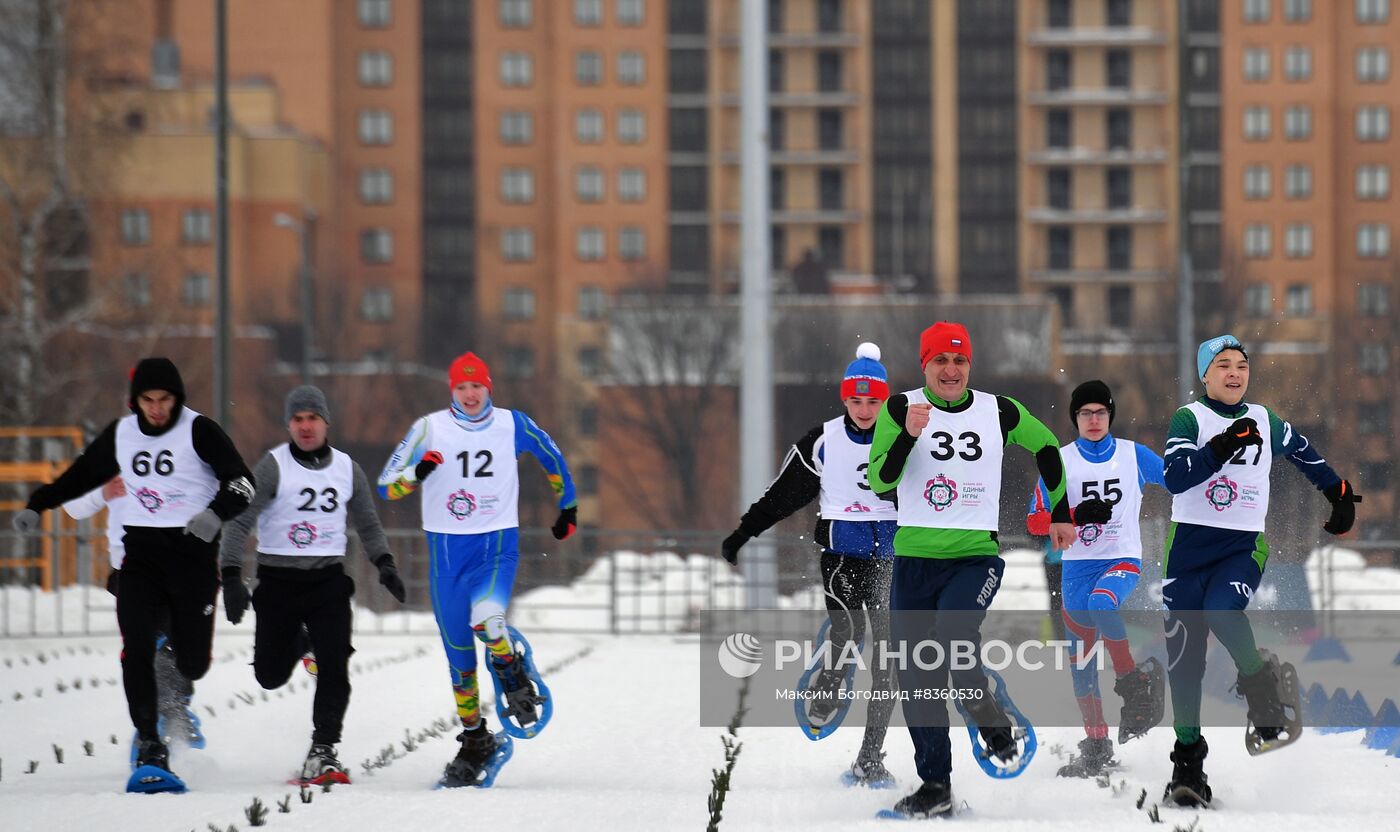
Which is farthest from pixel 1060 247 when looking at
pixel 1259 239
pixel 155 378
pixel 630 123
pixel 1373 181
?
pixel 155 378

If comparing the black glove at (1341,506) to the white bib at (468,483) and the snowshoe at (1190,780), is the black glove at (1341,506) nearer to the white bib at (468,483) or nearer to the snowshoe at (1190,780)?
the snowshoe at (1190,780)

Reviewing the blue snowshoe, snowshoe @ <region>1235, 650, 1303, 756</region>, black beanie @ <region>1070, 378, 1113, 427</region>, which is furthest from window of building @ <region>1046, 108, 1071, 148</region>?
snowshoe @ <region>1235, 650, 1303, 756</region>

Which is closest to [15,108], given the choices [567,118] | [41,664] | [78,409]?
[78,409]

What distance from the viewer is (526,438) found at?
10594mm

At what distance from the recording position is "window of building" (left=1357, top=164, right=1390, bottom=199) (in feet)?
311

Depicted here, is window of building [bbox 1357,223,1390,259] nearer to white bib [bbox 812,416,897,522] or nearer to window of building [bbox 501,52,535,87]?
window of building [bbox 501,52,535,87]

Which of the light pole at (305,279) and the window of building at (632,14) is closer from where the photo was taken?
the light pole at (305,279)

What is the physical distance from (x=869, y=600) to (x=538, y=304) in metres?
87.8

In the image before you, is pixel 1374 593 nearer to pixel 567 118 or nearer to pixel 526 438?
pixel 526 438

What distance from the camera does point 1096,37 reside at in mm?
93875

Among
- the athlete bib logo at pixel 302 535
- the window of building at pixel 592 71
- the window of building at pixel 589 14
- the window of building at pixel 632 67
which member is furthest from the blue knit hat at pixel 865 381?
the window of building at pixel 589 14

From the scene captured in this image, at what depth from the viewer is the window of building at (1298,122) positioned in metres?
93.5

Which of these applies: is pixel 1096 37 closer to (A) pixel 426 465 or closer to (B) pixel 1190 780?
(A) pixel 426 465

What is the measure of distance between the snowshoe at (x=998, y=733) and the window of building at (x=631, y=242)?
277 feet
